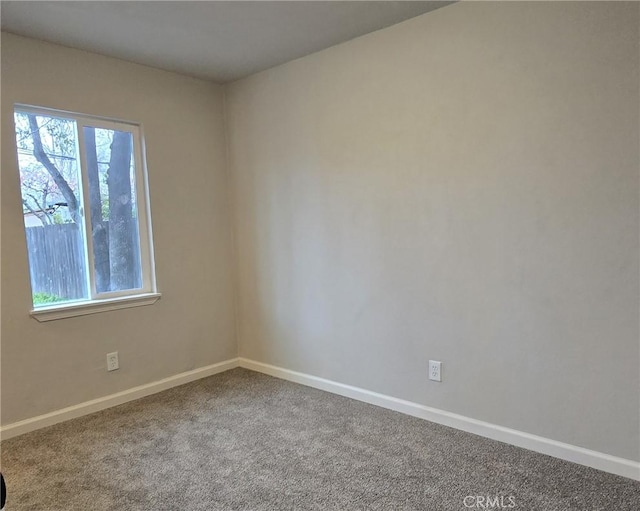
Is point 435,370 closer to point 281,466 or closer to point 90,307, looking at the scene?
point 281,466

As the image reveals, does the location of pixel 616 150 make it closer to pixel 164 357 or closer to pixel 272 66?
pixel 272 66

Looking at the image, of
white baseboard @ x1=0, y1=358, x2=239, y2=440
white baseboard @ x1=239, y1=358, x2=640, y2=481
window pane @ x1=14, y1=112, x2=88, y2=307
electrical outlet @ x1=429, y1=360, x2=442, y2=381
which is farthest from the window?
electrical outlet @ x1=429, y1=360, x2=442, y2=381

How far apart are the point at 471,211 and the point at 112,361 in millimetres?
2521

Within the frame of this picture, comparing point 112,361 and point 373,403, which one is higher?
point 112,361

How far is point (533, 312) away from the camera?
224cm

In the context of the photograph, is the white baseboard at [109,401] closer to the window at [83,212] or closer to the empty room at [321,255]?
the empty room at [321,255]

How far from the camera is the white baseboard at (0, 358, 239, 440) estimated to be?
2.62 meters

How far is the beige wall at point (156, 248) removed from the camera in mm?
2598

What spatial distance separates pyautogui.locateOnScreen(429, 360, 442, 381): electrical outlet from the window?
200 cm

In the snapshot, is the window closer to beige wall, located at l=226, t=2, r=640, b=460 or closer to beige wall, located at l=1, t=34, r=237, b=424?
beige wall, located at l=1, t=34, r=237, b=424

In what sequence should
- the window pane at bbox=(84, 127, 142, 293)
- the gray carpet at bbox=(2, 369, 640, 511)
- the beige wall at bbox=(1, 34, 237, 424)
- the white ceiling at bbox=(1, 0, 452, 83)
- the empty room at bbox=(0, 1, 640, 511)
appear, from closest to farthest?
the gray carpet at bbox=(2, 369, 640, 511)
the empty room at bbox=(0, 1, 640, 511)
the white ceiling at bbox=(1, 0, 452, 83)
the beige wall at bbox=(1, 34, 237, 424)
the window pane at bbox=(84, 127, 142, 293)

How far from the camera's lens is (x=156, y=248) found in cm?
327

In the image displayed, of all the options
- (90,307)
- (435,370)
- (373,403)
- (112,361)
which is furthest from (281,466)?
(90,307)

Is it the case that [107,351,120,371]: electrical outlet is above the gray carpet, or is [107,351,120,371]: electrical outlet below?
above
